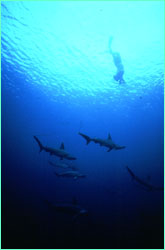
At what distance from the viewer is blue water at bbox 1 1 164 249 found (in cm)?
1112

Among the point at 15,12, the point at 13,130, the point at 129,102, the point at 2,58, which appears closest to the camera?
the point at 15,12

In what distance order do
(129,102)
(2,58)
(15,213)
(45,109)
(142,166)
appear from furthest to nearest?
(142,166) < (45,109) < (129,102) < (15,213) < (2,58)

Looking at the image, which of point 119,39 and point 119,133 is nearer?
point 119,39

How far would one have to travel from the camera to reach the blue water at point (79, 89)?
1112cm

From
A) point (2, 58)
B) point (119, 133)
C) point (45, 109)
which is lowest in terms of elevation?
point (119, 133)

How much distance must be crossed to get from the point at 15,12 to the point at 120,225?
20.3 metres

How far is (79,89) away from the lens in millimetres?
22031

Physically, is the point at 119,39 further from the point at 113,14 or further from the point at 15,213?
the point at 15,213

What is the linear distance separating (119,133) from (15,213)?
112 ft

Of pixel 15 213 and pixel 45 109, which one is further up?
pixel 45 109

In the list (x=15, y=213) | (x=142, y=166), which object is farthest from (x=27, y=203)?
(x=142, y=166)

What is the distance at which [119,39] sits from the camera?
12430 millimetres

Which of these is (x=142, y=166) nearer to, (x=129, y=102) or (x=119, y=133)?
(x=119, y=133)

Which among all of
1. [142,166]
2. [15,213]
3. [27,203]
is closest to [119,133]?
[142,166]
